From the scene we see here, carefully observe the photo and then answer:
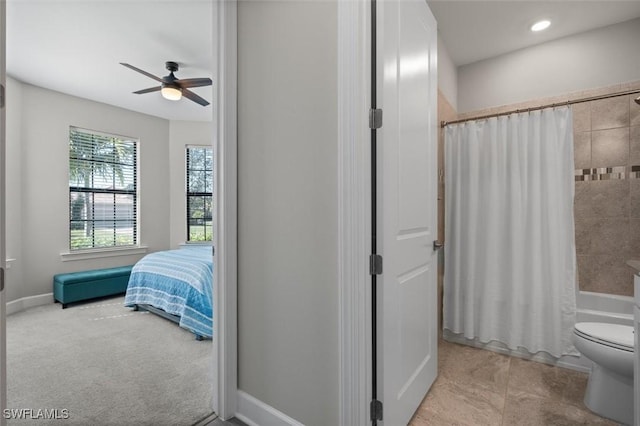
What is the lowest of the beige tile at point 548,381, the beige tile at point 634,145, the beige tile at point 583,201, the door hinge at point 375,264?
the beige tile at point 548,381

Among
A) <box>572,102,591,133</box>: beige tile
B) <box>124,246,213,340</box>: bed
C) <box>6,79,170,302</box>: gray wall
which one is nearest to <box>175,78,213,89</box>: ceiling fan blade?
<box>124,246,213,340</box>: bed

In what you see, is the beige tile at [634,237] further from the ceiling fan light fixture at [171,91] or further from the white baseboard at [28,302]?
the white baseboard at [28,302]

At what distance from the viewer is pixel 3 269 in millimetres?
917

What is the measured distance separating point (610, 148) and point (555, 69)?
81 centimetres

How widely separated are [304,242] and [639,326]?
4.25 ft

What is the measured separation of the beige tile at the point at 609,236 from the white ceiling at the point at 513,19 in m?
1.57

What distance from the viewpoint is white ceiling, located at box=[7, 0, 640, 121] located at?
2.29m

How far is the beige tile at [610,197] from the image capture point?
2.42 m

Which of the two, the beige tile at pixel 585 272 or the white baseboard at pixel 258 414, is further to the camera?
the beige tile at pixel 585 272

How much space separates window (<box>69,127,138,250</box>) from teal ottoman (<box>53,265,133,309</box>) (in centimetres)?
57

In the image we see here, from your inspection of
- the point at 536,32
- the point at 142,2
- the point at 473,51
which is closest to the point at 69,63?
the point at 142,2

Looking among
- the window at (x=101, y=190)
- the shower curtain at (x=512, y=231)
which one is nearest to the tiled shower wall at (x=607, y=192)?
the shower curtain at (x=512, y=231)

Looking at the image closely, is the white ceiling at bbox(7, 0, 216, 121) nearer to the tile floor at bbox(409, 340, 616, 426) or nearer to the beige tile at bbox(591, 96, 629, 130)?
the tile floor at bbox(409, 340, 616, 426)

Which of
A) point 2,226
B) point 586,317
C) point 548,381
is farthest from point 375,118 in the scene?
point 586,317
